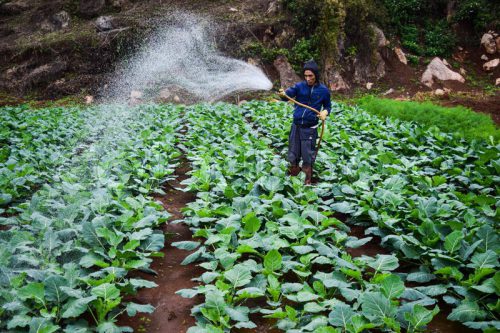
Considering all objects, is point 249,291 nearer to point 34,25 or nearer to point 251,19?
point 251,19

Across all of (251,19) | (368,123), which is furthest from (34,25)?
(368,123)

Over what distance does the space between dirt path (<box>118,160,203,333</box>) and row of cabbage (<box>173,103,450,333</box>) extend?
0.57ft

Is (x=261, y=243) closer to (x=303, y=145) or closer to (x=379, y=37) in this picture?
(x=303, y=145)

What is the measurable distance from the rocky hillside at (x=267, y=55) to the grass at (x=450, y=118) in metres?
9.32

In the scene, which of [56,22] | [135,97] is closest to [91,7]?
[56,22]

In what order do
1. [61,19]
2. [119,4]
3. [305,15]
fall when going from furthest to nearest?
[119,4], [61,19], [305,15]

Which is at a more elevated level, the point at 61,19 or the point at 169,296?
the point at 61,19


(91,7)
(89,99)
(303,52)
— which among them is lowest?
(89,99)

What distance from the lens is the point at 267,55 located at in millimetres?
21578

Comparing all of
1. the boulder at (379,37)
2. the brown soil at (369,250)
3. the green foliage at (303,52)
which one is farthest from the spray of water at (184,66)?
the brown soil at (369,250)

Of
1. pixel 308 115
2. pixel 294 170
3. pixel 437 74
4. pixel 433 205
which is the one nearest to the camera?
pixel 433 205

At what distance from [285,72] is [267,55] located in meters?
1.74

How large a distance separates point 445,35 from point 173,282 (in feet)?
89.9

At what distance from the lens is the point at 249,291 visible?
3.03 metres
